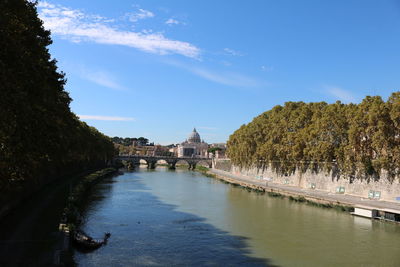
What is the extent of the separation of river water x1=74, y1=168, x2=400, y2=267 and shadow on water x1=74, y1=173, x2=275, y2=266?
0.18 feet

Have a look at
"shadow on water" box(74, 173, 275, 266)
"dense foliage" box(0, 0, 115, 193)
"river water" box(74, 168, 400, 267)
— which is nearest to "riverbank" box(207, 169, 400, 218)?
"river water" box(74, 168, 400, 267)

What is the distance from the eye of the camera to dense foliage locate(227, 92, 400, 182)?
130 ft

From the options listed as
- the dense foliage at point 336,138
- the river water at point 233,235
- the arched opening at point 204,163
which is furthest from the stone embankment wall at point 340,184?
the arched opening at point 204,163

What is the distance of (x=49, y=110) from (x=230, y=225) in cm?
1787

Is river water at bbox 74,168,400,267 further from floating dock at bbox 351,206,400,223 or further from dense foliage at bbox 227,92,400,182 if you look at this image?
dense foliage at bbox 227,92,400,182

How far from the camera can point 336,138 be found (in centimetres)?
4828

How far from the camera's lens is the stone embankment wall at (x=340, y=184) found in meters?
40.5

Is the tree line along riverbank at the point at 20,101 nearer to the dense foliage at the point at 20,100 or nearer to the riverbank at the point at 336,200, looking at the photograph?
the dense foliage at the point at 20,100

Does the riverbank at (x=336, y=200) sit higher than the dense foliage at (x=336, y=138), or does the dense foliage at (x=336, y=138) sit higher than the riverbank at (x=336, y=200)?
the dense foliage at (x=336, y=138)

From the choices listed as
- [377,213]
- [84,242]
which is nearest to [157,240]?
[84,242]

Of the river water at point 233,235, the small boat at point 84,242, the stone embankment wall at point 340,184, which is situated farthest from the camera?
the stone embankment wall at point 340,184

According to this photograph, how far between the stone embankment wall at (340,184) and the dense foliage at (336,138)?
0.89m

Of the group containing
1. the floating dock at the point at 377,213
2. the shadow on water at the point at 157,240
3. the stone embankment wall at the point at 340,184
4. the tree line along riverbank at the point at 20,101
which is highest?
the tree line along riverbank at the point at 20,101

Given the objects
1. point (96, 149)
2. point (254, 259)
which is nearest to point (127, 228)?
point (254, 259)
